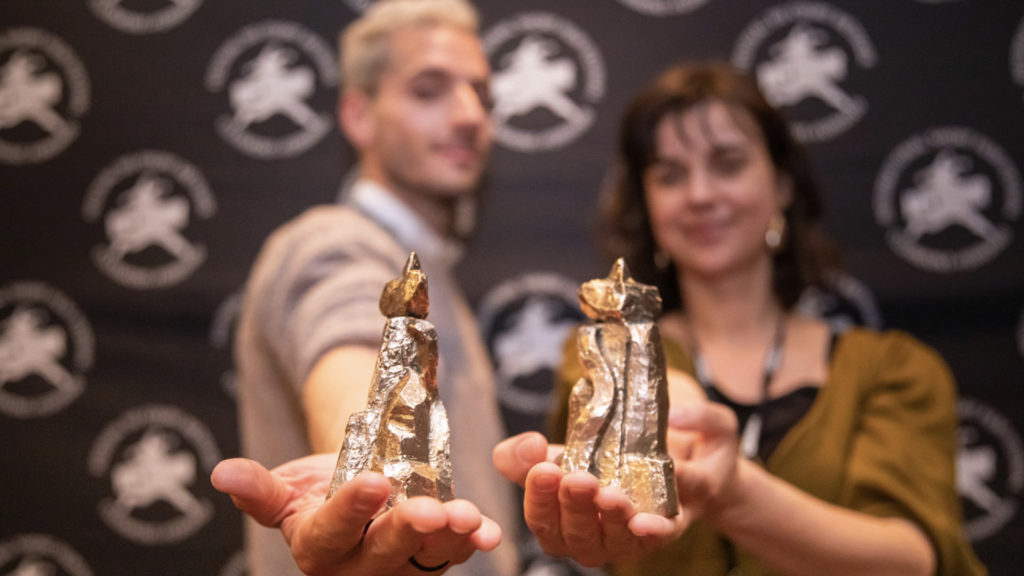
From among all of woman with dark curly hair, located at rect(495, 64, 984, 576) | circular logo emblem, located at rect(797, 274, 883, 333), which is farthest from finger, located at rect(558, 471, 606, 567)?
circular logo emblem, located at rect(797, 274, 883, 333)

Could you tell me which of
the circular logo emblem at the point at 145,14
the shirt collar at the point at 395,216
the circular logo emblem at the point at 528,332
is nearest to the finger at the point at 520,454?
the shirt collar at the point at 395,216

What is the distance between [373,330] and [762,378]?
2.67 feet

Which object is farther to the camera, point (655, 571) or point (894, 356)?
point (894, 356)

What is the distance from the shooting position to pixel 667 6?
1.99 m

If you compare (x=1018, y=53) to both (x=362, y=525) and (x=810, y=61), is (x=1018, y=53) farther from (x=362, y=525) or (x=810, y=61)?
(x=362, y=525)

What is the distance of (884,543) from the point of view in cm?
129

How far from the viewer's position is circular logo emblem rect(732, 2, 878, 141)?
77.7 inches

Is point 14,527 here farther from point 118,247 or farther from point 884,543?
point 884,543

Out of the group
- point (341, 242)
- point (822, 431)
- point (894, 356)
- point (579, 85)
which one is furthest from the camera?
point (579, 85)

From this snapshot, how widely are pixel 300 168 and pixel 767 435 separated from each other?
1220mm

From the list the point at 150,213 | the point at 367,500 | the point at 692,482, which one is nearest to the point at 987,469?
the point at 692,482

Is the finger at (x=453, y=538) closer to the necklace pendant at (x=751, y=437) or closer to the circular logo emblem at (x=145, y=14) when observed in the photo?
the necklace pendant at (x=751, y=437)

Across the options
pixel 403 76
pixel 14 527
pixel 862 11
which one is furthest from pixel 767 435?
pixel 14 527

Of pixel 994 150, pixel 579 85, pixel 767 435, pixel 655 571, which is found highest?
pixel 579 85
